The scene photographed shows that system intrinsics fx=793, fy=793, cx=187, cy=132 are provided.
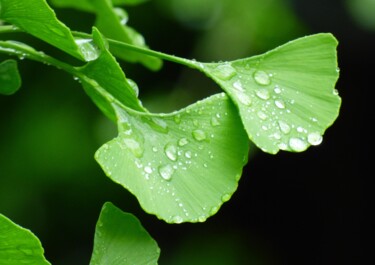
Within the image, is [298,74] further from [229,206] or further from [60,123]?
[229,206]

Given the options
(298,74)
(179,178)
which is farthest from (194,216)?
(298,74)

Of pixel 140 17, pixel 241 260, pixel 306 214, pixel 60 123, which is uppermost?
pixel 140 17

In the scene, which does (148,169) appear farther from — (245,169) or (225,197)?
(245,169)

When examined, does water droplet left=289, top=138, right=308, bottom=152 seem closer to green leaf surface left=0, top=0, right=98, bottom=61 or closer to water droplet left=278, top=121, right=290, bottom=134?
water droplet left=278, top=121, right=290, bottom=134

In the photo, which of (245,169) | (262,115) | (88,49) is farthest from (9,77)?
(245,169)

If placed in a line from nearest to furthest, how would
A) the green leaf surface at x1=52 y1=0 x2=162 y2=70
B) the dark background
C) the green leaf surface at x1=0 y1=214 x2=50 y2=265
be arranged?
1. the green leaf surface at x1=0 y1=214 x2=50 y2=265
2. the green leaf surface at x1=52 y1=0 x2=162 y2=70
3. the dark background

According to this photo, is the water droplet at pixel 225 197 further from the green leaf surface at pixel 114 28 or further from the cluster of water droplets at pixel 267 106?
the green leaf surface at pixel 114 28

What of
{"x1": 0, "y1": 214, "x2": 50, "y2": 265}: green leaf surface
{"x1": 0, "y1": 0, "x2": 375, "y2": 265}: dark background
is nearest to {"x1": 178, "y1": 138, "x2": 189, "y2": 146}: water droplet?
{"x1": 0, "y1": 214, "x2": 50, "y2": 265}: green leaf surface
